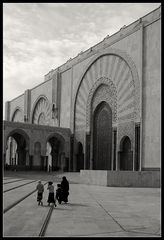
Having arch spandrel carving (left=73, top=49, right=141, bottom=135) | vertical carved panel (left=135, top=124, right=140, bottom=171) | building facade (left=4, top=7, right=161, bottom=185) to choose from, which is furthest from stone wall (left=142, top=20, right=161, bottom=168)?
arch spandrel carving (left=73, top=49, right=141, bottom=135)

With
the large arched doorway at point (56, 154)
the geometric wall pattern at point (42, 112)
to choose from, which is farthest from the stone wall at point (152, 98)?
the geometric wall pattern at point (42, 112)

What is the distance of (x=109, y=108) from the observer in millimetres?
28391

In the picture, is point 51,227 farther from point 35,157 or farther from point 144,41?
point 35,157

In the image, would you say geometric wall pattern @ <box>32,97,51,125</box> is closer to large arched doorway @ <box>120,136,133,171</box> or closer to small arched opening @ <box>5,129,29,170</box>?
small arched opening @ <box>5,129,29,170</box>

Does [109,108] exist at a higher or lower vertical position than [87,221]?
higher

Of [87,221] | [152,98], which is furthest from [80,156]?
[87,221]

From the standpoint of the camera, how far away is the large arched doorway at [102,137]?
92.4ft

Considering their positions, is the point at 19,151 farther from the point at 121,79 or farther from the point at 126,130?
the point at 121,79

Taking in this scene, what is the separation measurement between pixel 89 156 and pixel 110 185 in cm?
1147

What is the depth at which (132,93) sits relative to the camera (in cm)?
2512

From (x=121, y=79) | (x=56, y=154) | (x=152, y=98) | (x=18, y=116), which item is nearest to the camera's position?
(x=152, y=98)

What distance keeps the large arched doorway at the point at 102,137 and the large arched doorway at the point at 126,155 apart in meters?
1.74

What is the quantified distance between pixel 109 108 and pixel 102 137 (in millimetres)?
2481

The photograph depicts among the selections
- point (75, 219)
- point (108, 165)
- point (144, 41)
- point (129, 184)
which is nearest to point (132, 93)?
point (144, 41)
